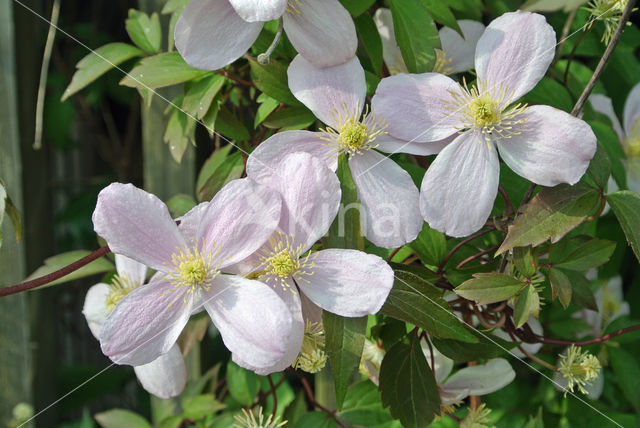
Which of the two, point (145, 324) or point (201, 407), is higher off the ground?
point (145, 324)

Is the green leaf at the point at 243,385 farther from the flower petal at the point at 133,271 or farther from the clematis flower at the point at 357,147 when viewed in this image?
the clematis flower at the point at 357,147

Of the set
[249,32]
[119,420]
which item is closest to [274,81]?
[249,32]

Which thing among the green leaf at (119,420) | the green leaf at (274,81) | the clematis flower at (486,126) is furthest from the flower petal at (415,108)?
the green leaf at (119,420)

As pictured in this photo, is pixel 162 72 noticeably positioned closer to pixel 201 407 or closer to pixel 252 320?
pixel 252 320

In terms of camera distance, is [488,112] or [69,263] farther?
[69,263]

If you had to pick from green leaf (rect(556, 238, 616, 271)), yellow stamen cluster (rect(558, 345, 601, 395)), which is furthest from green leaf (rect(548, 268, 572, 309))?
yellow stamen cluster (rect(558, 345, 601, 395))

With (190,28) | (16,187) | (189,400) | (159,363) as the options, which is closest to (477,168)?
(190,28)

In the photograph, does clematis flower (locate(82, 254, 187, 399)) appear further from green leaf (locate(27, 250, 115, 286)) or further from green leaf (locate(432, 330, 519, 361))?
green leaf (locate(432, 330, 519, 361))

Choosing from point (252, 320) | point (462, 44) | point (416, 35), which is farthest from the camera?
point (462, 44)
